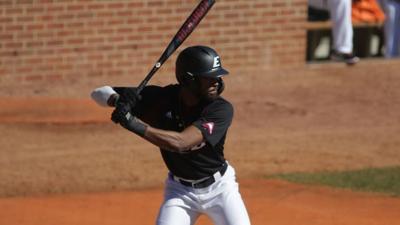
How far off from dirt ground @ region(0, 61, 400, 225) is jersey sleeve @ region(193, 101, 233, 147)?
2.58 m

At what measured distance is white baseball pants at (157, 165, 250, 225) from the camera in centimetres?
707

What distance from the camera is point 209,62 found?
7102 millimetres

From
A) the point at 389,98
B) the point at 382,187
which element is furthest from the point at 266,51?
the point at 382,187

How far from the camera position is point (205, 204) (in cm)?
719

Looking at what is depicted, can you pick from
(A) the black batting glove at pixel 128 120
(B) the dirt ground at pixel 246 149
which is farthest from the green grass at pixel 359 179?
(A) the black batting glove at pixel 128 120

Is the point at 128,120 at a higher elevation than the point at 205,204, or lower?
higher

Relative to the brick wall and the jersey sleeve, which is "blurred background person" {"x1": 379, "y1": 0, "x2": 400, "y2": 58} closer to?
the brick wall

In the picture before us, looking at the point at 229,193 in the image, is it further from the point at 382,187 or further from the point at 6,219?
the point at 382,187

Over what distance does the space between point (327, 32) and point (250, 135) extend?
498cm

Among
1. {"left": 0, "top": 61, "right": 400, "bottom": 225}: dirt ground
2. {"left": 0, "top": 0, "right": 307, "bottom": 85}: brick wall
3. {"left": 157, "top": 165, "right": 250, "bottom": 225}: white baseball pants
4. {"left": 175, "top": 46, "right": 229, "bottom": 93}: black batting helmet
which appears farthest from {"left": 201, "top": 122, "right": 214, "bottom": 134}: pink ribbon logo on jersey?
{"left": 0, "top": 0, "right": 307, "bottom": 85}: brick wall

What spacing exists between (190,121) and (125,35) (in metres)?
7.60

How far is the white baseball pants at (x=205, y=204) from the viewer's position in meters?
7.07

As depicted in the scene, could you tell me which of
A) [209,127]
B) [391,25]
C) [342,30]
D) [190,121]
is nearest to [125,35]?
[342,30]

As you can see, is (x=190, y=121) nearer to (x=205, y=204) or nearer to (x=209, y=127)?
(x=209, y=127)
